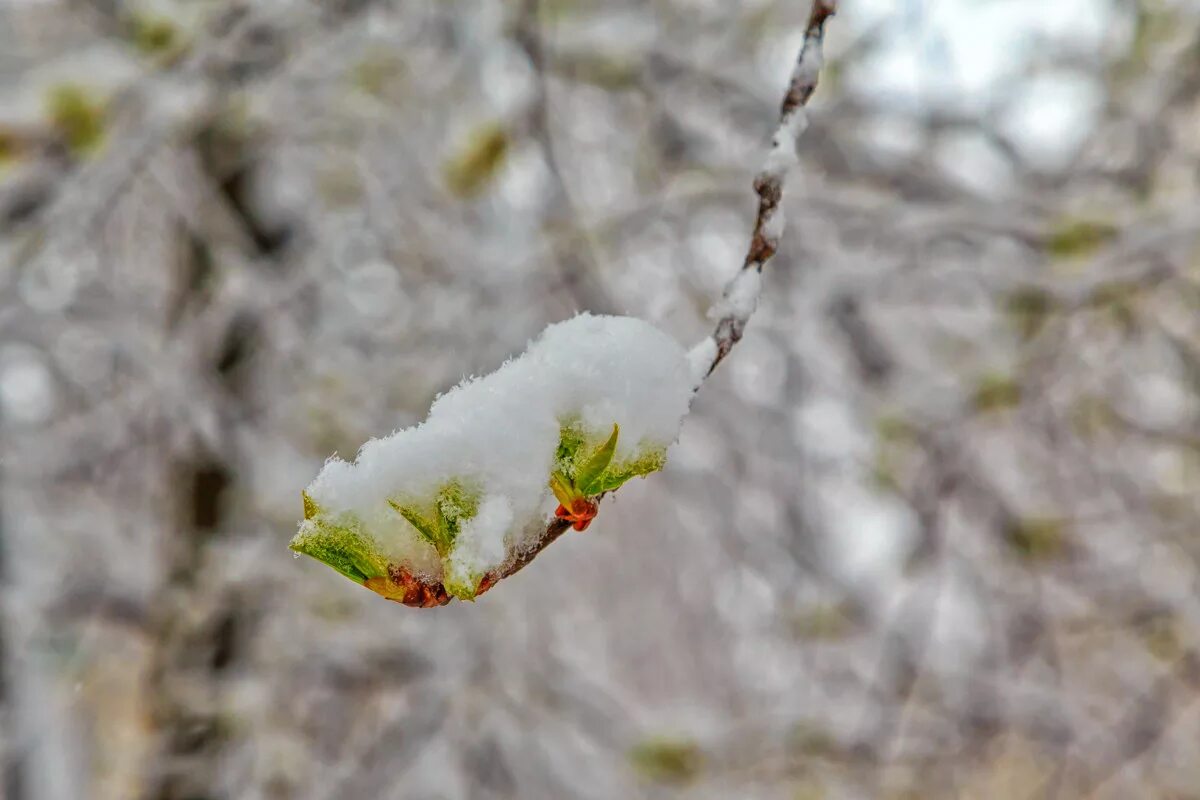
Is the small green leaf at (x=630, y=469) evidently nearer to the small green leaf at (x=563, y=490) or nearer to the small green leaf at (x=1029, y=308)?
the small green leaf at (x=563, y=490)

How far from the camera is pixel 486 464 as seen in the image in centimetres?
32

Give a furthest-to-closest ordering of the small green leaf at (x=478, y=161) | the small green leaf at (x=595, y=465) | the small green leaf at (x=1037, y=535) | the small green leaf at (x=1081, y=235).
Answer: the small green leaf at (x=1037, y=535), the small green leaf at (x=478, y=161), the small green leaf at (x=1081, y=235), the small green leaf at (x=595, y=465)

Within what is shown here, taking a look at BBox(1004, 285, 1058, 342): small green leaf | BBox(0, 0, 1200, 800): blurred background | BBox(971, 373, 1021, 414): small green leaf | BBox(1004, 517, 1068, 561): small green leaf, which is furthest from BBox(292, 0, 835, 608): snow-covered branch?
BBox(1004, 517, 1068, 561): small green leaf

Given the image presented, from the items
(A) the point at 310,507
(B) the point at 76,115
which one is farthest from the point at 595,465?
(B) the point at 76,115

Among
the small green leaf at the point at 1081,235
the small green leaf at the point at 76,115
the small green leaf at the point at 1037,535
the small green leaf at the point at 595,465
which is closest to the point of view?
the small green leaf at the point at 595,465

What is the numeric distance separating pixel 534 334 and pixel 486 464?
4.45ft

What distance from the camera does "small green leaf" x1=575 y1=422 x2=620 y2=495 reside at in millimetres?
323

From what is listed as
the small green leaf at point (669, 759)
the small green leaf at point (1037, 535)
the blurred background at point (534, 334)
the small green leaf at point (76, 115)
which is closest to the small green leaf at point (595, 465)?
the blurred background at point (534, 334)

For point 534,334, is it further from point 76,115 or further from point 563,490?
point 563,490

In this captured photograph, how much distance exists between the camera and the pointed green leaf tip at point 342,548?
0.33 meters

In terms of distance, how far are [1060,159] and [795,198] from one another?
734 millimetres

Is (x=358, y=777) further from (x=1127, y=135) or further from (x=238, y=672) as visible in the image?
(x=1127, y=135)

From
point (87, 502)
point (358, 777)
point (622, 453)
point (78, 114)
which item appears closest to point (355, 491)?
point (622, 453)

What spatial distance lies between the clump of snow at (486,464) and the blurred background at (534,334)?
0.91 metres
